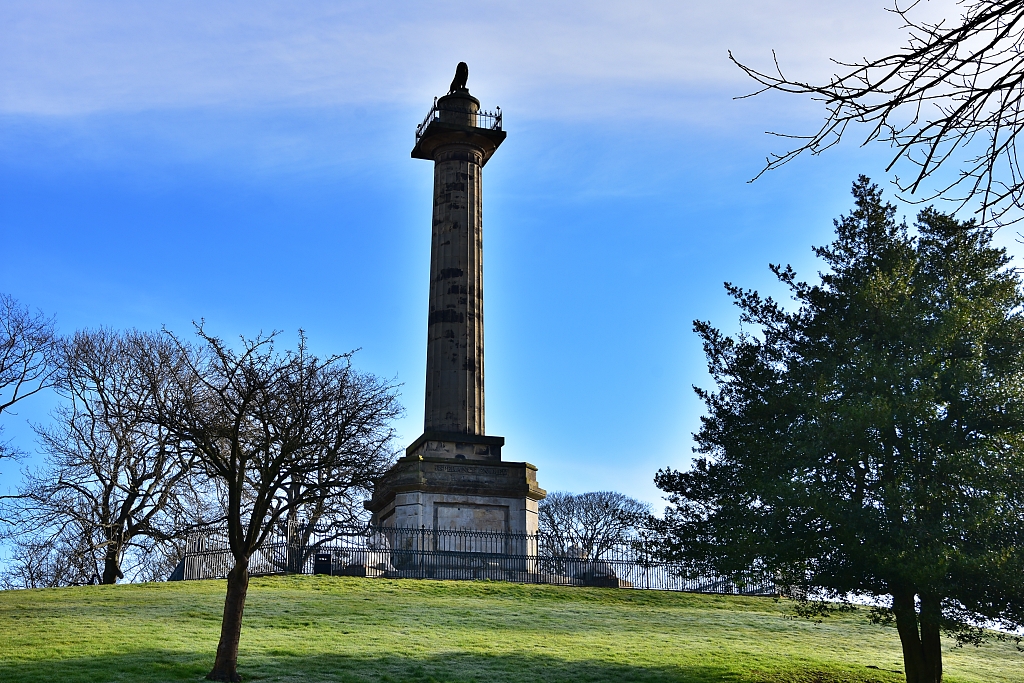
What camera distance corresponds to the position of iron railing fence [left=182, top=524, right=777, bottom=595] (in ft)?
101

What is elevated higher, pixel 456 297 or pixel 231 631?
pixel 456 297

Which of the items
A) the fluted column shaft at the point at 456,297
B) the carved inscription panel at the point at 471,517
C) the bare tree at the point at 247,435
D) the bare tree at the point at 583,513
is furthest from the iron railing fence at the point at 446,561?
the bare tree at the point at 583,513

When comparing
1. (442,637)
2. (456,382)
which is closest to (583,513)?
(456,382)

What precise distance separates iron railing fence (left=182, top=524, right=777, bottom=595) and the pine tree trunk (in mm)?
11205

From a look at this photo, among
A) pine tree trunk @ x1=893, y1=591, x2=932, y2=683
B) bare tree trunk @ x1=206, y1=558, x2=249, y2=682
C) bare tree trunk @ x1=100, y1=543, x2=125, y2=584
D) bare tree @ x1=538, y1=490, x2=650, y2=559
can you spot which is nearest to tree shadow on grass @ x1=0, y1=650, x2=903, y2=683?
bare tree trunk @ x1=206, y1=558, x2=249, y2=682

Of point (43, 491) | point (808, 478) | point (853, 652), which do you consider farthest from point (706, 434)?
point (43, 491)

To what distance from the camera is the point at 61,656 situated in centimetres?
1795

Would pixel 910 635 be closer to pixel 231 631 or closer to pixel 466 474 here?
pixel 231 631

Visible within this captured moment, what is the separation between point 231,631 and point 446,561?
14530mm

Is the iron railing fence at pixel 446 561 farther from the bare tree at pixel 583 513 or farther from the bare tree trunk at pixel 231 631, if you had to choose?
the bare tree at pixel 583 513

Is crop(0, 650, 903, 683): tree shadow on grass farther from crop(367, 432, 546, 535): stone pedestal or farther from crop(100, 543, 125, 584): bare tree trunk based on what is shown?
crop(100, 543, 125, 584): bare tree trunk

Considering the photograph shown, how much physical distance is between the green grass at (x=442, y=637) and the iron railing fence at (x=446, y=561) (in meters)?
1.55

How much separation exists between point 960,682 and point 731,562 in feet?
20.1

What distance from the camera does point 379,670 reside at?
58.5ft
